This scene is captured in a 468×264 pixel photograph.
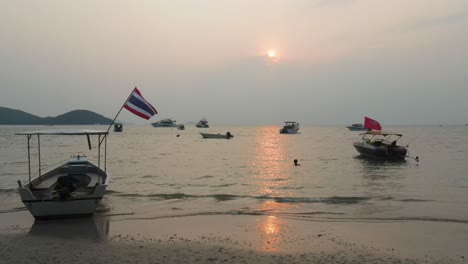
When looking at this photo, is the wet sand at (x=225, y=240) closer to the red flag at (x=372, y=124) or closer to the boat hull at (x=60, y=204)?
the boat hull at (x=60, y=204)

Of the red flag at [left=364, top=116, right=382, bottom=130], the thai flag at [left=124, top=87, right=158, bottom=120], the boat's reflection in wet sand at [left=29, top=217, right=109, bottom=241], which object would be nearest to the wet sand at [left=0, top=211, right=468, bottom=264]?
the boat's reflection in wet sand at [left=29, top=217, right=109, bottom=241]

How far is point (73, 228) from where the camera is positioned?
12391 millimetres

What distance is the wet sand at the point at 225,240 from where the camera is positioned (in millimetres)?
9297

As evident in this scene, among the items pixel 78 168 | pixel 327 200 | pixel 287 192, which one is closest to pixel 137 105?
pixel 78 168

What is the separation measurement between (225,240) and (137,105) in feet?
22.0

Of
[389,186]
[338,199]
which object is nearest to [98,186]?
[338,199]

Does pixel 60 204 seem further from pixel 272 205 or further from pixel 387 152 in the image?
pixel 387 152

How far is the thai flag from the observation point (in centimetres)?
1508

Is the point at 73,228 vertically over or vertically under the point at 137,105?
under

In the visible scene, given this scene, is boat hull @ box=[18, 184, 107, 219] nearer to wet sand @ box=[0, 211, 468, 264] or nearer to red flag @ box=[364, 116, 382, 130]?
wet sand @ box=[0, 211, 468, 264]

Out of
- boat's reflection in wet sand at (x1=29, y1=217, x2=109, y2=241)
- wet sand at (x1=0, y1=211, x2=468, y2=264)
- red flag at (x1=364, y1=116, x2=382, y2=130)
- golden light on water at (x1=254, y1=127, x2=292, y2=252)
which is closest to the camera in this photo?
wet sand at (x1=0, y1=211, x2=468, y2=264)

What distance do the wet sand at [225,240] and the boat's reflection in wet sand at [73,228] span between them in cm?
2

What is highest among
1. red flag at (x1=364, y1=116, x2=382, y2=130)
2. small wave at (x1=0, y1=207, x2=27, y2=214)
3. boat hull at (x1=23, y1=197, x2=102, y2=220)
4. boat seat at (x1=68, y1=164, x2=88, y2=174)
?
red flag at (x1=364, y1=116, x2=382, y2=130)

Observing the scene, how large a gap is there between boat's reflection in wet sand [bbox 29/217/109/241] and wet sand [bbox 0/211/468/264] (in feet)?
0.05
